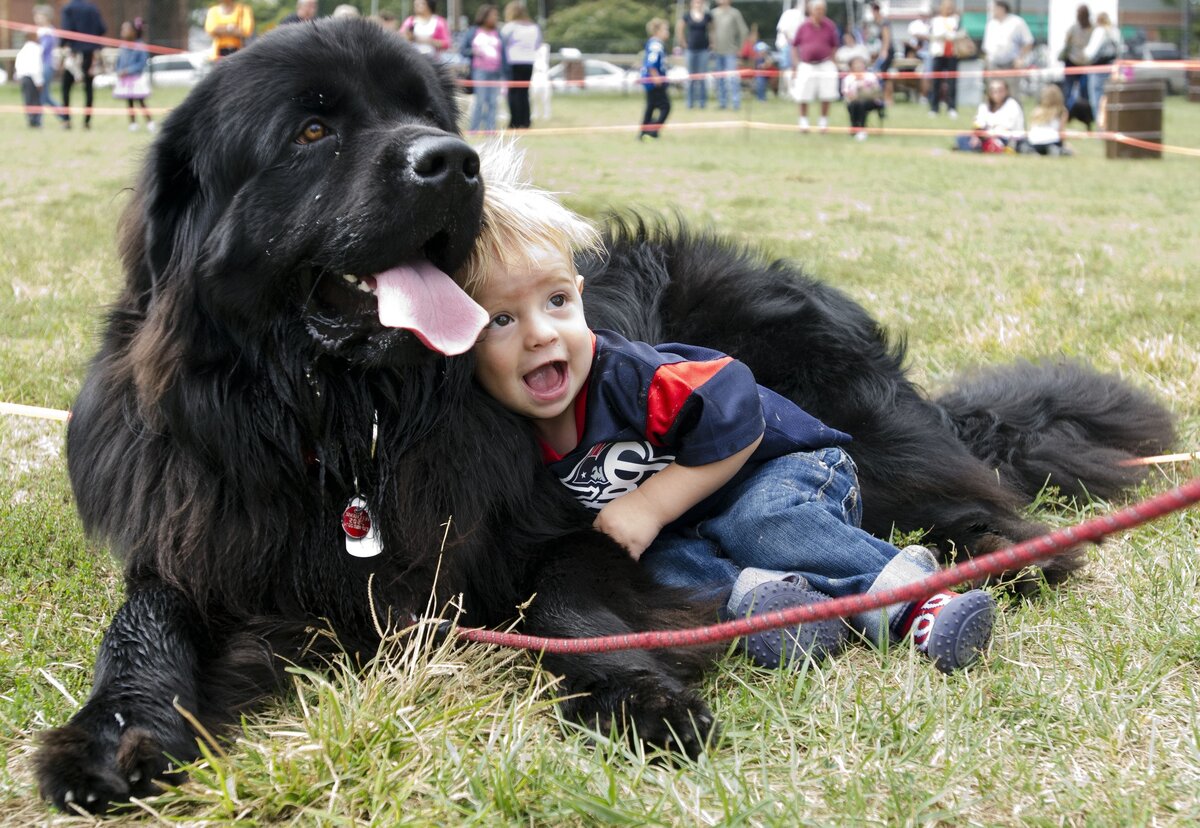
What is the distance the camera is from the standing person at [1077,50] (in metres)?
19.4

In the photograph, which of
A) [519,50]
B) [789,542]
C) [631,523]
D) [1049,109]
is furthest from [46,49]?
[789,542]

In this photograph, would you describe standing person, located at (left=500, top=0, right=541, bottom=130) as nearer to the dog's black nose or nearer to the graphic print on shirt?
the graphic print on shirt

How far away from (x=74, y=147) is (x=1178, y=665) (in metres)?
16.4

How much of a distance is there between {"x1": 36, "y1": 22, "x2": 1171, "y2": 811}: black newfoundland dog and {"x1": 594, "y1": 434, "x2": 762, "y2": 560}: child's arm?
73 mm

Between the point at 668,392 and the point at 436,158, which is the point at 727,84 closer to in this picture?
the point at 668,392

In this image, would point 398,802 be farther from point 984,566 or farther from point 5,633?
point 5,633

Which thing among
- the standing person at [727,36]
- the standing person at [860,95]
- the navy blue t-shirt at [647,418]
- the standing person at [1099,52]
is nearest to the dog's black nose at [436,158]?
the navy blue t-shirt at [647,418]

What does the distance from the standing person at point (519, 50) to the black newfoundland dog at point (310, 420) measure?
1663cm

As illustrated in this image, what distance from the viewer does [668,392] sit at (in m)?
2.60

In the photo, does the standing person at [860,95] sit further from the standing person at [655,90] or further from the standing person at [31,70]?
the standing person at [31,70]

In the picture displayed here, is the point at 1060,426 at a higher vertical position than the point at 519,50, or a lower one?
lower

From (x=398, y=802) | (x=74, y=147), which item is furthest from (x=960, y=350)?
(x=74, y=147)

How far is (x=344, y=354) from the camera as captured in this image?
227cm

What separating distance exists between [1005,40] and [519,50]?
9.51 metres
